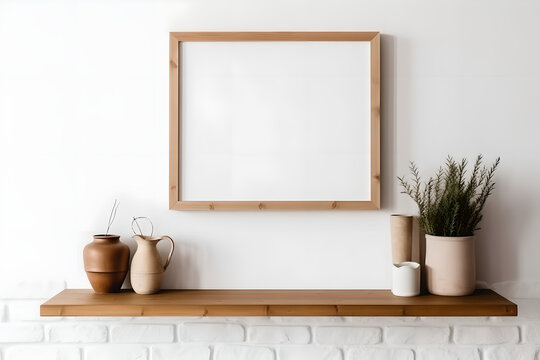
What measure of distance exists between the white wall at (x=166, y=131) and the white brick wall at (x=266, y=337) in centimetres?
10

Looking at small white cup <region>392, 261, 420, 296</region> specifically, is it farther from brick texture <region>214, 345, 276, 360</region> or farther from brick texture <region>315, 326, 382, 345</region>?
brick texture <region>214, 345, 276, 360</region>

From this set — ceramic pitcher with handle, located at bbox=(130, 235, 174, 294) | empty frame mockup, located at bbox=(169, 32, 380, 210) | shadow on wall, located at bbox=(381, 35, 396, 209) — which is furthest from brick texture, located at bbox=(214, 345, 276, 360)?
shadow on wall, located at bbox=(381, 35, 396, 209)

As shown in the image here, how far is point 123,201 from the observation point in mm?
1272

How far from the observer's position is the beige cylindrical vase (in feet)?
3.98

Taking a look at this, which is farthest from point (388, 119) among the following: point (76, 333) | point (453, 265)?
point (76, 333)

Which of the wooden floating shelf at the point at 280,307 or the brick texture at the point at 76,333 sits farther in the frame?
the brick texture at the point at 76,333

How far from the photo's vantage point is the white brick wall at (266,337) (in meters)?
1.27

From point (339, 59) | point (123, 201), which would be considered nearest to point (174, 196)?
point (123, 201)

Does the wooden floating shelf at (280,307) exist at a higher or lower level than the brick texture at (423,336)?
higher

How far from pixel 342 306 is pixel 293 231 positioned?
24cm

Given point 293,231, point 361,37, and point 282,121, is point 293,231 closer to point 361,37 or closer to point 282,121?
point 282,121

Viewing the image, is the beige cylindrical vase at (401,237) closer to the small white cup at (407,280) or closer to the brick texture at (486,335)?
the small white cup at (407,280)

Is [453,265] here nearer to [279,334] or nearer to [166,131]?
[279,334]

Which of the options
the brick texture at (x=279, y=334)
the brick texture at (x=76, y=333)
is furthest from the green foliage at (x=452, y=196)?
the brick texture at (x=76, y=333)
